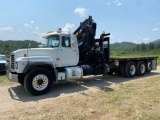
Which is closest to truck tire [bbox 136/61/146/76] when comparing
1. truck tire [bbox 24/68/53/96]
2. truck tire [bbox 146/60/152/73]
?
truck tire [bbox 146/60/152/73]

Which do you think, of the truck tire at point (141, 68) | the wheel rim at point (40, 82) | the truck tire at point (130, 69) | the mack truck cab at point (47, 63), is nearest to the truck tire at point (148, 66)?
the truck tire at point (141, 68)

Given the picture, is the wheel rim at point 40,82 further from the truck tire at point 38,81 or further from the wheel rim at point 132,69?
the wheel rim at point 132,69

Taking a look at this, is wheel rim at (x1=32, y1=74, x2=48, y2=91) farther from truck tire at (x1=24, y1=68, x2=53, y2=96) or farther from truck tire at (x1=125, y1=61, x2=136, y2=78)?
truck tire at (x1=125, y1=61, x2=136, y2=78)

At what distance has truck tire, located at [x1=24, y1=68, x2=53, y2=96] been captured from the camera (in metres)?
8.00

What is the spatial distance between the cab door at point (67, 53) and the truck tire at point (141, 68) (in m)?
5.03

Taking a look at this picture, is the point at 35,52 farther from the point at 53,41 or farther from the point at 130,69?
the point at 130,69

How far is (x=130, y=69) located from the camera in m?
12.6

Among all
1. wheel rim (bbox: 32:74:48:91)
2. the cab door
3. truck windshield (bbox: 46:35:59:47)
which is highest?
Answer: truck windshield (bbox: 46:35:59:47)

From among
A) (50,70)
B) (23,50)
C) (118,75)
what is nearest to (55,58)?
(50,70)

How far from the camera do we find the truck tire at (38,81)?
800 centimetres

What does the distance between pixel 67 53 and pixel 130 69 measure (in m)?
4.96

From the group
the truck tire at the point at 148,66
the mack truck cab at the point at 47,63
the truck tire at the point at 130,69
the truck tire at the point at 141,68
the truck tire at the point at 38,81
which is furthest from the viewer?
the truck tire at the point at 148,66

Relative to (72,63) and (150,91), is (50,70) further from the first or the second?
(150,91)

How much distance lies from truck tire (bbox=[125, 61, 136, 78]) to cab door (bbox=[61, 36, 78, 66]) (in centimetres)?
398
